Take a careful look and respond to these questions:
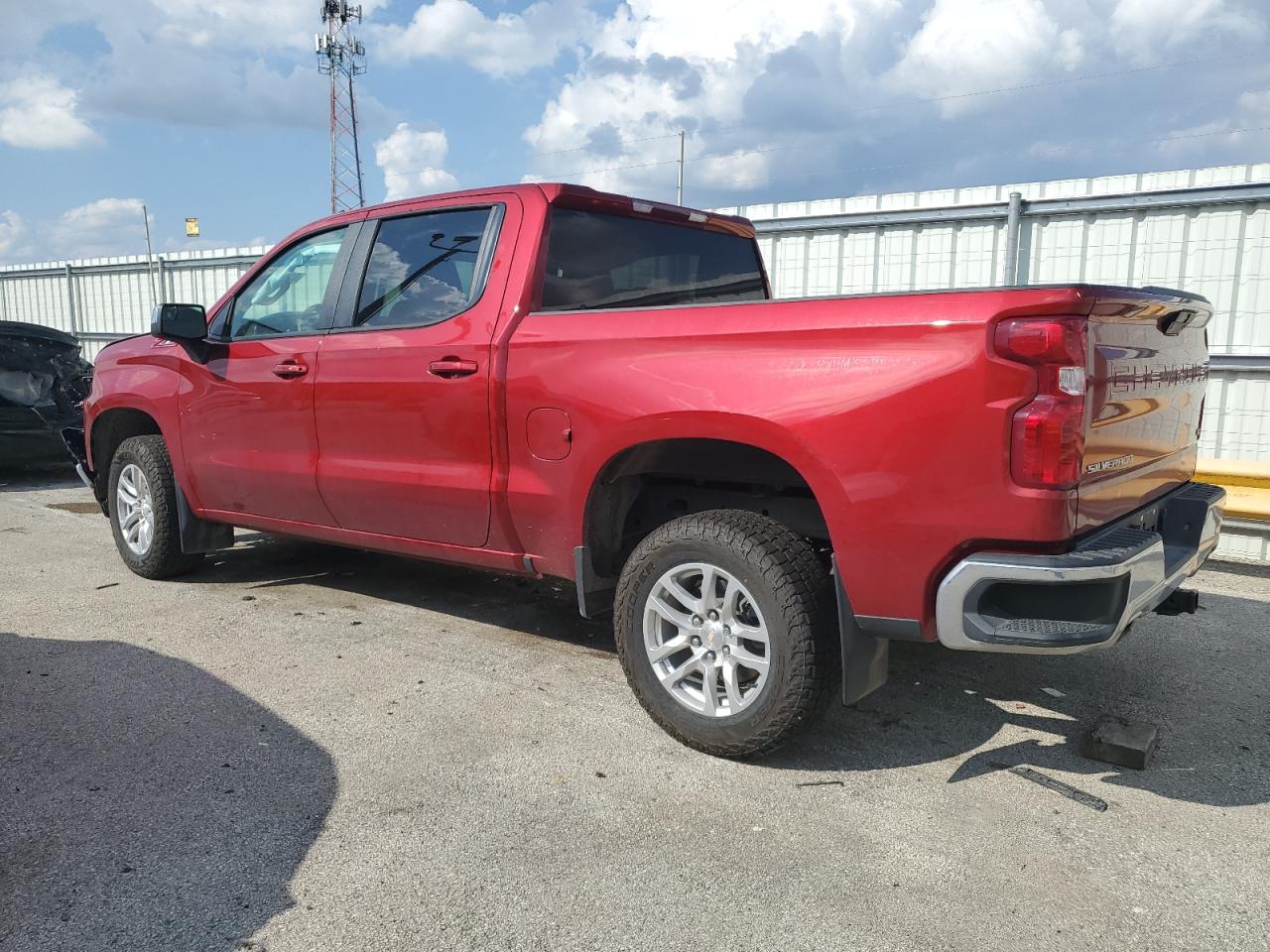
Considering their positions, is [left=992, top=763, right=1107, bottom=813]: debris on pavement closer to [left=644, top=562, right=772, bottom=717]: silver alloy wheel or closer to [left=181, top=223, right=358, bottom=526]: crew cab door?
[left=644, top=562, right=772, bottom=717]: silver alloy wheel

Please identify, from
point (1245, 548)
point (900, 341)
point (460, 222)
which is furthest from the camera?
point (1245, 548)

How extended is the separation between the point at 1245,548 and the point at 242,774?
6.13 metres

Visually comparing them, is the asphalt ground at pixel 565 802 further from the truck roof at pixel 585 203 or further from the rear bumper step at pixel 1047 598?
the truck roof at pixel 585 203

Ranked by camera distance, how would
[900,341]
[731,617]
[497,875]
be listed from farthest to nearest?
[731,617], [900,341], [497,875]

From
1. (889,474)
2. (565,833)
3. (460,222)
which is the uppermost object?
(460,222)

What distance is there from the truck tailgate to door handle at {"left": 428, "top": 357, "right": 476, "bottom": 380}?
2.20 metres

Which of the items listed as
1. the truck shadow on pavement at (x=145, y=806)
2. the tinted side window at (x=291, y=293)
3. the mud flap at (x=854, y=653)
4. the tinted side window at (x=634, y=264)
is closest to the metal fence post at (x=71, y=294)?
the tinted side window at (x=291, y=293)

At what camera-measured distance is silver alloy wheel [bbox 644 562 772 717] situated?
3.12 metres

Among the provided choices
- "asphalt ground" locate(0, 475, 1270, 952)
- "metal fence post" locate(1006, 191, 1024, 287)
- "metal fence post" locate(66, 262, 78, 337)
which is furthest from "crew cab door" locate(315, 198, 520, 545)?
"metal fence post" locate(66, 262, 78, 337)

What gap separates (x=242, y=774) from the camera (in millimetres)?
3027

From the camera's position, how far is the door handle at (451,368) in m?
3.70

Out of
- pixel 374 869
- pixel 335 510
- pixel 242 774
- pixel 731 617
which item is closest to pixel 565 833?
pixel 374 869

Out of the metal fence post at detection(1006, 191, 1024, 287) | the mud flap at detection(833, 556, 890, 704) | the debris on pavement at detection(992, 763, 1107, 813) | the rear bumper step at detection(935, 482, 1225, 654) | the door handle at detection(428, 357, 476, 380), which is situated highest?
the metal fence post at detection(1006, 191, 1024, 287)

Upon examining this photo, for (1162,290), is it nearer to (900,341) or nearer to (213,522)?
(900,341)
